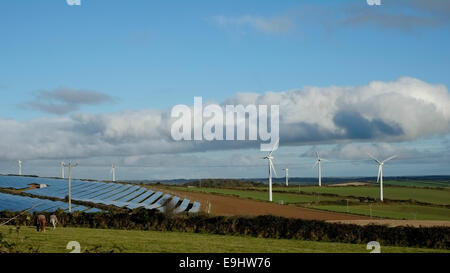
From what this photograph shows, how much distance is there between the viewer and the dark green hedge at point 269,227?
2600 centimetres

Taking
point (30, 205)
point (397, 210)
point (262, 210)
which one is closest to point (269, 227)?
point (30, 205)

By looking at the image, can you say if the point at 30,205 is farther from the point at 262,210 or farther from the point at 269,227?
the point at 269,227

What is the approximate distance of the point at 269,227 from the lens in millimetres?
27453

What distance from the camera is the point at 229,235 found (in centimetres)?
2727

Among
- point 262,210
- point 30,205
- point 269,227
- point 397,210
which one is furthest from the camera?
point 397,210

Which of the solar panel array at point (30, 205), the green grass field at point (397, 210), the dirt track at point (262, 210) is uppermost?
the solar panel array at point (30, 205)

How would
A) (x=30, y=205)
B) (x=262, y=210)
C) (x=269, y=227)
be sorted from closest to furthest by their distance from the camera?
(x=269, y=227) < (x=30, y=205) < (x=262, y=210)

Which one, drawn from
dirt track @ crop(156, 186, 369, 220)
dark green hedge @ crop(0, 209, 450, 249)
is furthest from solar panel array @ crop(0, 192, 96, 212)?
dark green hedge @ crop(0, 209, 450, 249)

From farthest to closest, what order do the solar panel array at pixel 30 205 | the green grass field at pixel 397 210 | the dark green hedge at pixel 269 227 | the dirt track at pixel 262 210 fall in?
the green grass field at pixel 397 210, the dirt track at pixel 262 210, the solar panel array at pixel 30 205, the dark green hedge at pixel 269 227

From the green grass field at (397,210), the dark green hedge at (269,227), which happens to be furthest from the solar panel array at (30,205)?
the green grass field at (397,210)

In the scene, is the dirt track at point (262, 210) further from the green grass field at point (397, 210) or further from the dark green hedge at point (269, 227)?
the dark green hedge at point (269, 227)

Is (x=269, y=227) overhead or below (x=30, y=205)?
overhead
